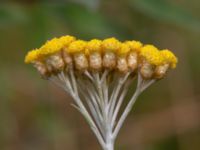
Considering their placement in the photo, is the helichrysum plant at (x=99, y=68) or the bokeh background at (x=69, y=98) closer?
the helichrysum plant at (x=99, y=68)

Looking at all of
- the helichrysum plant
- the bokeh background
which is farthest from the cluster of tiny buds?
the bokeh background

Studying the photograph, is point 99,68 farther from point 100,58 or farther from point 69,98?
point 69,98

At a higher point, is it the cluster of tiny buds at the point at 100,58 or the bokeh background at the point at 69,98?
the cluster of tiny buds at the point at 100,58

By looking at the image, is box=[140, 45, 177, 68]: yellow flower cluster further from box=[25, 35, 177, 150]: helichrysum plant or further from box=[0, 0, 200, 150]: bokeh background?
box=[0, 0, 200, 150]: bokeh background

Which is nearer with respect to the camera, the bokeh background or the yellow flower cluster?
the yellow flower cluster

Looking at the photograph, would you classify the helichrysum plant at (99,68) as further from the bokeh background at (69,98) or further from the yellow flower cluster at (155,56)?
the bokeh background at (69,98)

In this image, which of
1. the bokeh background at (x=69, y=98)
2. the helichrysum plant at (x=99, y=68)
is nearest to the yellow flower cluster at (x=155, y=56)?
the helichrysum plant at (x=99, y=68)

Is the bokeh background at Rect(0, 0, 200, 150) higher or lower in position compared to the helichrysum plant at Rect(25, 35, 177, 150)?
lower

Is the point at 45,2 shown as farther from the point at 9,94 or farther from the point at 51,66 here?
the point at 51,66
